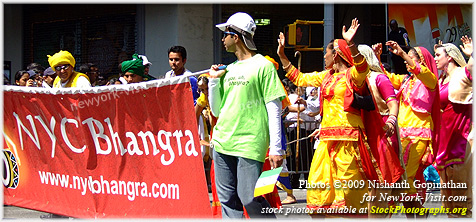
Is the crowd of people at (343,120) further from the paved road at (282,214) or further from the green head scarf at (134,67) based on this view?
the paved road at (282,214)

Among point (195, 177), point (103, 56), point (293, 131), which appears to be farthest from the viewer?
point (103, 56)

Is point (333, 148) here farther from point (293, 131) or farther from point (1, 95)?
point (293, 131)

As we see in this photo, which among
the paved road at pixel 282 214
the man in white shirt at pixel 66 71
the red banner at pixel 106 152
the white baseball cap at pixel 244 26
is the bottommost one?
the paved road at pixel 282 214

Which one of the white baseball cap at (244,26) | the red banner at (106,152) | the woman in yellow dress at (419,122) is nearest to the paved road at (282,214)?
the red banner at (106,152)

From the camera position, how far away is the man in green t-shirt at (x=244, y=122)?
6.00 meters

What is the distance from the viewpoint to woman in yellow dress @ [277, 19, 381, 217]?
7.01 metres

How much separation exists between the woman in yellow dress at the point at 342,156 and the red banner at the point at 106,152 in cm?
108

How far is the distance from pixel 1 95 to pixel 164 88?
251 centimetres

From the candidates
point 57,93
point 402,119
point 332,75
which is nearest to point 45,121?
point 57,93

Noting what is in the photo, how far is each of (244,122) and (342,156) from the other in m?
1.35

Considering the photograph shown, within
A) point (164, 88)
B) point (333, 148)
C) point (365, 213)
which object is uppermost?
point (164, 88)

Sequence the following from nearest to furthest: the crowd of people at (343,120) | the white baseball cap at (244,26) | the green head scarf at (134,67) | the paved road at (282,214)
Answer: the crowd of people at (343,120), the white baseball cap at (244,26), the green head scarf at (134,67), the paved road at (282,214)

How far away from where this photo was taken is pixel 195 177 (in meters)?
7.03

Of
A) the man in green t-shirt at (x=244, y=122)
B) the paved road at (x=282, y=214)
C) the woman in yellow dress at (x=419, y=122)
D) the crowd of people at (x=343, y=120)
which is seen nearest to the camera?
the man in green t-shirt at (x=244, y=122)
